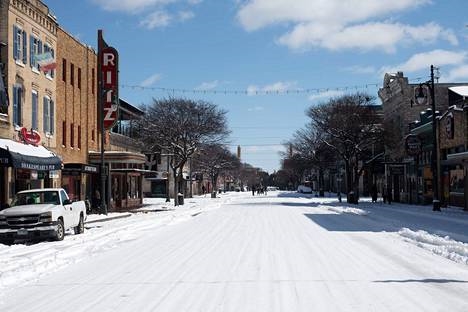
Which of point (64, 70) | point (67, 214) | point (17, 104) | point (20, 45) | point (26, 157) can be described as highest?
point (64, 70)

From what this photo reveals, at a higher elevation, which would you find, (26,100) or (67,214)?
(26,100)

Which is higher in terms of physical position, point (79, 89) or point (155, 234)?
point (79, 89)

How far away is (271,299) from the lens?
977 centimetres

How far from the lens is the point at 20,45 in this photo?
3034cm

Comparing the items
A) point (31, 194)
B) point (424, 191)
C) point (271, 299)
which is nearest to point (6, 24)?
point (31, 194)

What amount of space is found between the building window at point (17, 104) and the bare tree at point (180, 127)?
25.5 meters

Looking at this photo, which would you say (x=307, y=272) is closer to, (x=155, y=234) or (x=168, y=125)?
(x=155, y=234)

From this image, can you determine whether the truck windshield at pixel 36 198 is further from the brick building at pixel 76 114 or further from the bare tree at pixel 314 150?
the bare tree at pixel 314 150

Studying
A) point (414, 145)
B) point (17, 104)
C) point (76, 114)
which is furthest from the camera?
point (414, 145)

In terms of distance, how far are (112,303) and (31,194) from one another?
13931mm

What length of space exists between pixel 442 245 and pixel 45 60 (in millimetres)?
22481

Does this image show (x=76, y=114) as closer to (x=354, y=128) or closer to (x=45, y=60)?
(x=45, y=60)

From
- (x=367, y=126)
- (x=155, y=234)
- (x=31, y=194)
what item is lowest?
(x=155, y=234)

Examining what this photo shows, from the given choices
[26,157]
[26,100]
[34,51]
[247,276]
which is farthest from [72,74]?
[247,276]
